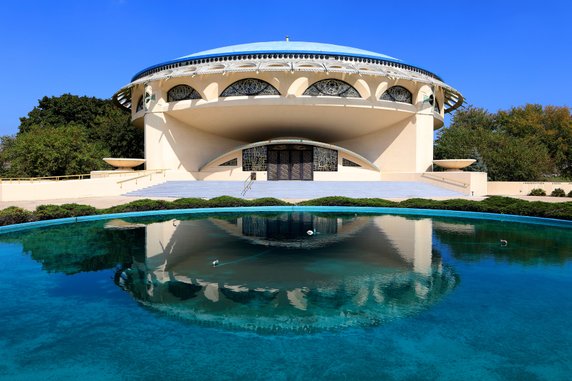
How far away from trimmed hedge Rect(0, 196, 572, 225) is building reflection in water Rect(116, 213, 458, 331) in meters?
4.65

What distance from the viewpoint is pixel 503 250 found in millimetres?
11031

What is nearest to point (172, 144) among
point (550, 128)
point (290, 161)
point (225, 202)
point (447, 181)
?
point (290, 161)

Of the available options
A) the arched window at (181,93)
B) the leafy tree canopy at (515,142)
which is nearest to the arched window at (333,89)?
the arched window at (181,93)

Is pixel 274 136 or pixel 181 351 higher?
pixel 274 136

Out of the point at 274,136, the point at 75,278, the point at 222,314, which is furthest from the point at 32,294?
the point at 274,136

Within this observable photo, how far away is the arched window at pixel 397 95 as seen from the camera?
32053mm

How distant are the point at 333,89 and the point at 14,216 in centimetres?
2342

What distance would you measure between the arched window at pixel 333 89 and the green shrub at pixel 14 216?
2135 cm

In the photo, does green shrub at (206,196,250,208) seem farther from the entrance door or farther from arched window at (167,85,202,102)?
the entrance door

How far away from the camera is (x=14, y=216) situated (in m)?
14.7

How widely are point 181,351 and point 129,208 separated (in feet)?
48.4

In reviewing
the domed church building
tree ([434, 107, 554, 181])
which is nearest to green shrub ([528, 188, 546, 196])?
tree ([434, 107, 554, 181])

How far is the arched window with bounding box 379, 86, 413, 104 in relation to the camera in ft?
105

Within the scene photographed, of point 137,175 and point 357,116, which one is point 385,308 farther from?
point 357,116
